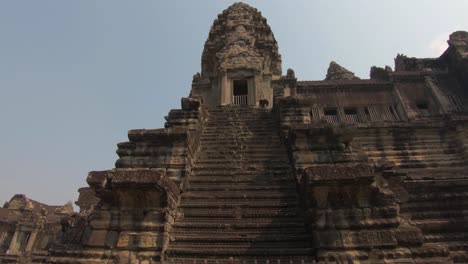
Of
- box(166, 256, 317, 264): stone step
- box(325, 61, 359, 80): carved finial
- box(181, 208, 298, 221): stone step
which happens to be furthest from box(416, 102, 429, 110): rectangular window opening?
box(166, 256, 317, 264): stone step

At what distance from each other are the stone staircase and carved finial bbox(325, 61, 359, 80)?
19.9m

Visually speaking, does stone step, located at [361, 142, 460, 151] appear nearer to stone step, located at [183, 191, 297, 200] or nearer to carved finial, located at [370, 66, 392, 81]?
carved finial, located at [370, 66, 392, 81]

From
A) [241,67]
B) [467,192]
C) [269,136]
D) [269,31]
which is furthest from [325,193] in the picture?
[269,31]

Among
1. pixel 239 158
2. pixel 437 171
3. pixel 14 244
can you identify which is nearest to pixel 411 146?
pixel 437 171

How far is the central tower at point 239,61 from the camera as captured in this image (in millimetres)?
14969

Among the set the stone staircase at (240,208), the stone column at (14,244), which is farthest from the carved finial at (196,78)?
the stone column at (14,244)

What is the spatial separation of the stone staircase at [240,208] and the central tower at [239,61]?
567cm

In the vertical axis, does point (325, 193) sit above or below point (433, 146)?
below

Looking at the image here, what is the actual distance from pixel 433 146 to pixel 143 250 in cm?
1482

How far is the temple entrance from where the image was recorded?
14.9 meters

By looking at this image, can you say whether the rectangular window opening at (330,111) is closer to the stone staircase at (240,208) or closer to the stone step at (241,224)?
the stone staircase at (240,208)

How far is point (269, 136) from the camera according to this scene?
9602 millimetres

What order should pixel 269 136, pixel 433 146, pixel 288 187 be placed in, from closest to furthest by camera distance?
pixel 288 187 < pixel 269 136 < pixel 433 146

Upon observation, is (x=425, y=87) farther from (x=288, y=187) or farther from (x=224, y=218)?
(x=224, y=218)
